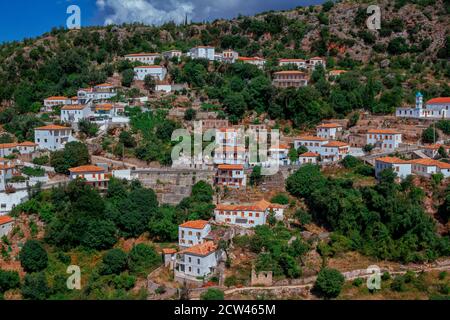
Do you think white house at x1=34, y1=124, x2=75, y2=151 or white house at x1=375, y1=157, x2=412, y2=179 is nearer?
white house at x1=375, y1=157, x2=412, y2=179

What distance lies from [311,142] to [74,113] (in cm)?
1675

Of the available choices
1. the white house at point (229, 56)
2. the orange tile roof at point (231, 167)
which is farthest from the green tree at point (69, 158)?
the white house at point (229, 56)

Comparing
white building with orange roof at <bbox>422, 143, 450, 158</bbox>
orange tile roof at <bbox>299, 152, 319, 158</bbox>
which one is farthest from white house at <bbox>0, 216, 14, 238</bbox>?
white building with orange roof at <bbox>422, 143, 450, 158</bbox>

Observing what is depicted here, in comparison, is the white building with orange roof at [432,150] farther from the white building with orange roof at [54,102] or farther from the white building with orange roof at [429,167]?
the white building with orange roof at [54,102]

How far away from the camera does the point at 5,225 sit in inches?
1022

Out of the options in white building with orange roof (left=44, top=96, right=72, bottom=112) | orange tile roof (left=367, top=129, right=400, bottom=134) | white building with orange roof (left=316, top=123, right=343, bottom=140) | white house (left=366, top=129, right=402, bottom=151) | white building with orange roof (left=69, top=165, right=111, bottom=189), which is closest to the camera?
white building with orange roof (left=69, top=165, right=111, bottom=189)

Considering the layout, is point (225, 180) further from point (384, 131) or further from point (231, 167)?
point (384, 131)

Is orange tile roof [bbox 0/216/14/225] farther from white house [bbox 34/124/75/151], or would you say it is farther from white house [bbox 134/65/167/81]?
white house [bbox 134/65/167/81]

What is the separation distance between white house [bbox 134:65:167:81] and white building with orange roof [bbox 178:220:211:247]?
23.1 meters

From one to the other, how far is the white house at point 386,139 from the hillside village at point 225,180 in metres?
0.08

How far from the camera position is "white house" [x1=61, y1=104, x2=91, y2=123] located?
3816cm

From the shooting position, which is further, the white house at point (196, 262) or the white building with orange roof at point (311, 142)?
the white building with orange roof at point (311, 142)

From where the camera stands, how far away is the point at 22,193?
28094 mm

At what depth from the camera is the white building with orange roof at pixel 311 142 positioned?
32.5 meters
